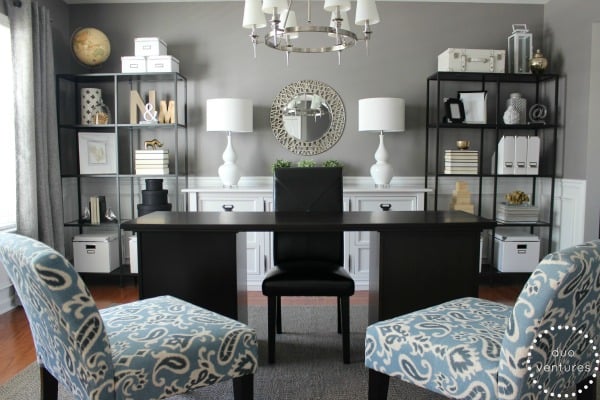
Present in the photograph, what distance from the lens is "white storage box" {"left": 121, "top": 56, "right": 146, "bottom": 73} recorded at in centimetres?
408

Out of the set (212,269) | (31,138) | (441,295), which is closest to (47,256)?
(212,269)

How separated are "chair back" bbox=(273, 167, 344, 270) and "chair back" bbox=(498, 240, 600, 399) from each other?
153 centimetres

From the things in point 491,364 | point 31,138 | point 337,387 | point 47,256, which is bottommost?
point 337,387

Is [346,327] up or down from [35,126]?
down

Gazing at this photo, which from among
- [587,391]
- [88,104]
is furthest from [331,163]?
[587,391]

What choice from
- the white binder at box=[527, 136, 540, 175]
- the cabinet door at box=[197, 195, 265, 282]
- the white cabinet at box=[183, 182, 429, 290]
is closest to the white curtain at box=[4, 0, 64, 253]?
the white cabinet at box=[183, 182, 429, 290]

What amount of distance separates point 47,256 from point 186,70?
10.9 feet

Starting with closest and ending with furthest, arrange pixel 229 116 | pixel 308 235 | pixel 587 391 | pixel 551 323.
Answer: pixel 551 323 < pixel 587 391 < pixel 308 235 < pixel 229 116

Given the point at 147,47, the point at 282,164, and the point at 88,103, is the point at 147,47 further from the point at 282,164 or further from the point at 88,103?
the point at 282,164

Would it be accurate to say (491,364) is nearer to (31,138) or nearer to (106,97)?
(31,138)

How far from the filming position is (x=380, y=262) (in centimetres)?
249

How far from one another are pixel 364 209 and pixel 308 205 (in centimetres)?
119

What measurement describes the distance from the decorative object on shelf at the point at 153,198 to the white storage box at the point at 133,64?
93 centimetres

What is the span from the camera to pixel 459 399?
→ 1.63 metres
